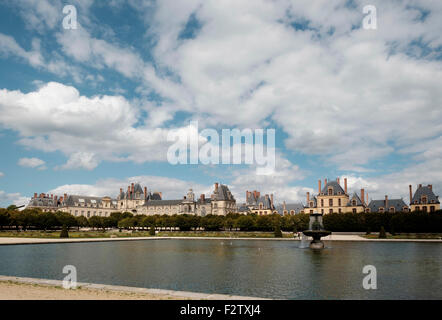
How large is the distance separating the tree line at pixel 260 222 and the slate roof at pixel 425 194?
1455cm

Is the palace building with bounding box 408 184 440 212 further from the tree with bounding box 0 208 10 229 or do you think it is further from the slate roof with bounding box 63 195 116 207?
the slate roof with bounding box 63 195 116 207

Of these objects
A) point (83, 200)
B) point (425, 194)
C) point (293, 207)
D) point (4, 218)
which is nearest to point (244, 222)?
point (293, 207)

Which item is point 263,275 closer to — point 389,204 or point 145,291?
point 145,291

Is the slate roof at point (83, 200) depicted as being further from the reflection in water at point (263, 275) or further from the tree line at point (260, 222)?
the reflection in water at point (263, 275)

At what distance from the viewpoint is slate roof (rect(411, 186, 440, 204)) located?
7738 cm

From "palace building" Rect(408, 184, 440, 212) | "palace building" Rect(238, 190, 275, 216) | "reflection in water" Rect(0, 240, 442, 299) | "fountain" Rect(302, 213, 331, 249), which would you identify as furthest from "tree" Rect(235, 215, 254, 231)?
"reflection in water" Rect(0, 240, 442, 299)

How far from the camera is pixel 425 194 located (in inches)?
3091

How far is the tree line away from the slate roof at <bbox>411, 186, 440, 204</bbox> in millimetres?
14545

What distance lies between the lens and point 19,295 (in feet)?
35.4

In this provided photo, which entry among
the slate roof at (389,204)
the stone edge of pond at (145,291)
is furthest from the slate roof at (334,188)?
the stone edge of pond at (145,291)

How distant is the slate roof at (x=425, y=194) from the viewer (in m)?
77.4
